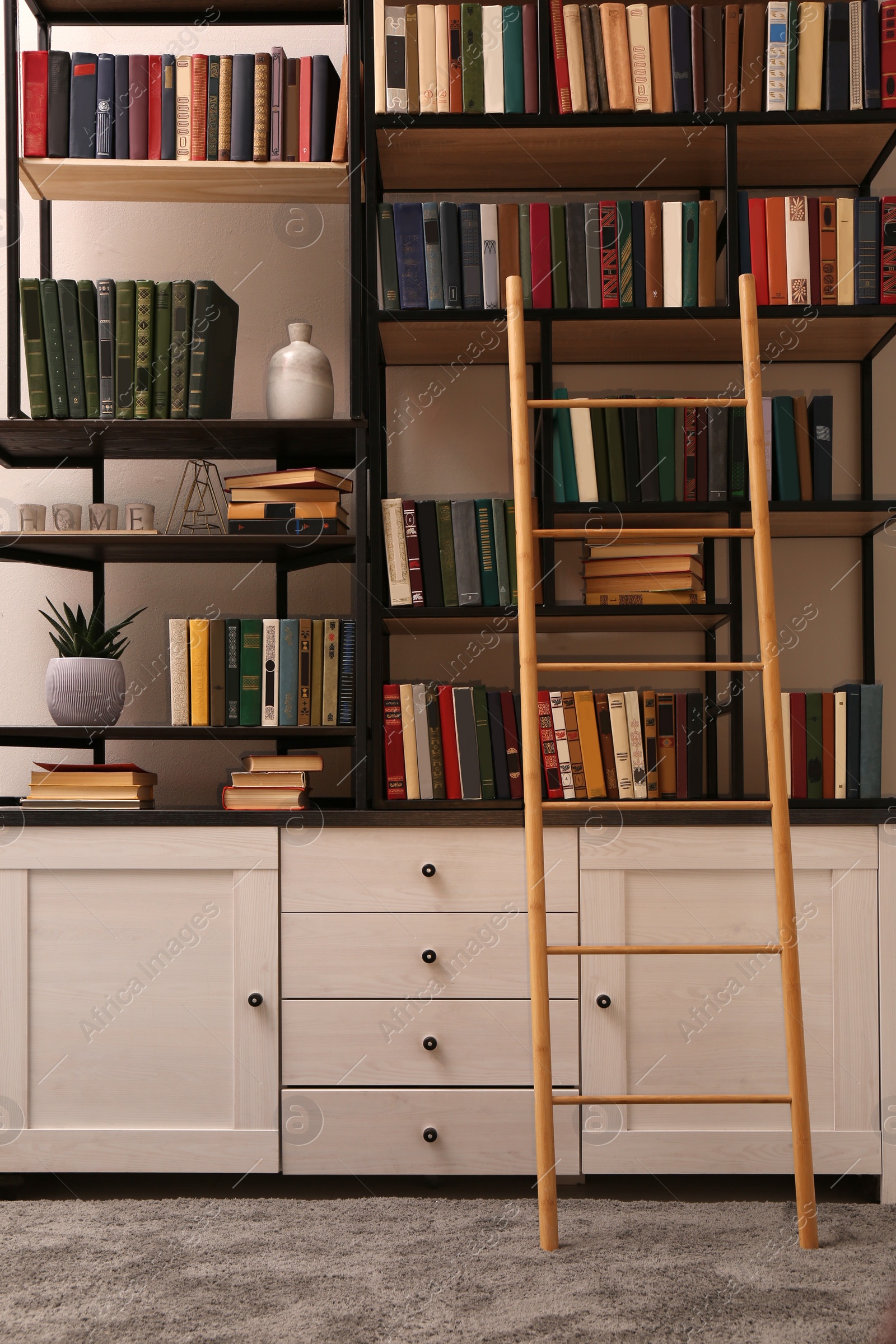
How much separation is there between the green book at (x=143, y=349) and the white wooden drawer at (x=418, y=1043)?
→ 1.21 meters

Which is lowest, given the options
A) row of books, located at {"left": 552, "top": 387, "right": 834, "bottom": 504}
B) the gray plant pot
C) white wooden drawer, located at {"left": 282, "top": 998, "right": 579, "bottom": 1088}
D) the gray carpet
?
the gray carpet

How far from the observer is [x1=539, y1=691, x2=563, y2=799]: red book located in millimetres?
1913

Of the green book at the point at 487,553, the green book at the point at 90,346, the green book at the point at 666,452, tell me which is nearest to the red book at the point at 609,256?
the green book at the point at 666,452

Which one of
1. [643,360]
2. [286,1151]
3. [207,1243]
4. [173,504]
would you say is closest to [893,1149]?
[286,1151]

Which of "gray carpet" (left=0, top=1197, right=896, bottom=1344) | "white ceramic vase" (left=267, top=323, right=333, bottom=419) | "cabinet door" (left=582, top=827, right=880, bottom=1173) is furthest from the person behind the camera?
"white ceramic vase" (left=267, top=323, right=333, bottom=419)

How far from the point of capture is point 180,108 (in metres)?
2.04

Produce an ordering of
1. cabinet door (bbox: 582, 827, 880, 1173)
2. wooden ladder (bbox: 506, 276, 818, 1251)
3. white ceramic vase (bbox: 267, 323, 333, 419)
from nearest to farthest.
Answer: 1. wooden ladder (bbox: 506, 276, 818, 1251)
2. cabinet door (bbox: 582, 827, 880, 1173)
3. white ceramic vase (bbox: 267, 323, 333, 419)

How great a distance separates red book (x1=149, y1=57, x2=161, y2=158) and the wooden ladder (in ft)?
2.82

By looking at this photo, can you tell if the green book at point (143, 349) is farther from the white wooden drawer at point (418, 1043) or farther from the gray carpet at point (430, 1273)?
the gray carpet at point (430, 1273)

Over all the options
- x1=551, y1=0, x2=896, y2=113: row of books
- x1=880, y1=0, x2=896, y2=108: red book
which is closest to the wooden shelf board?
x1=551, y1=0, x2=896, y2=113: row of books

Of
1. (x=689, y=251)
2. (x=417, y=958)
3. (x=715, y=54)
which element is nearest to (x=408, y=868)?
(x=417, y=958)

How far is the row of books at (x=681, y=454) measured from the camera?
1978 millimetres

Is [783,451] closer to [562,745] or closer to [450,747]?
[562,745]

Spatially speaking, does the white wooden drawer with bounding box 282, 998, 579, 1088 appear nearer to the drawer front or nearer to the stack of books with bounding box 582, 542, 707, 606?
the drawer front
